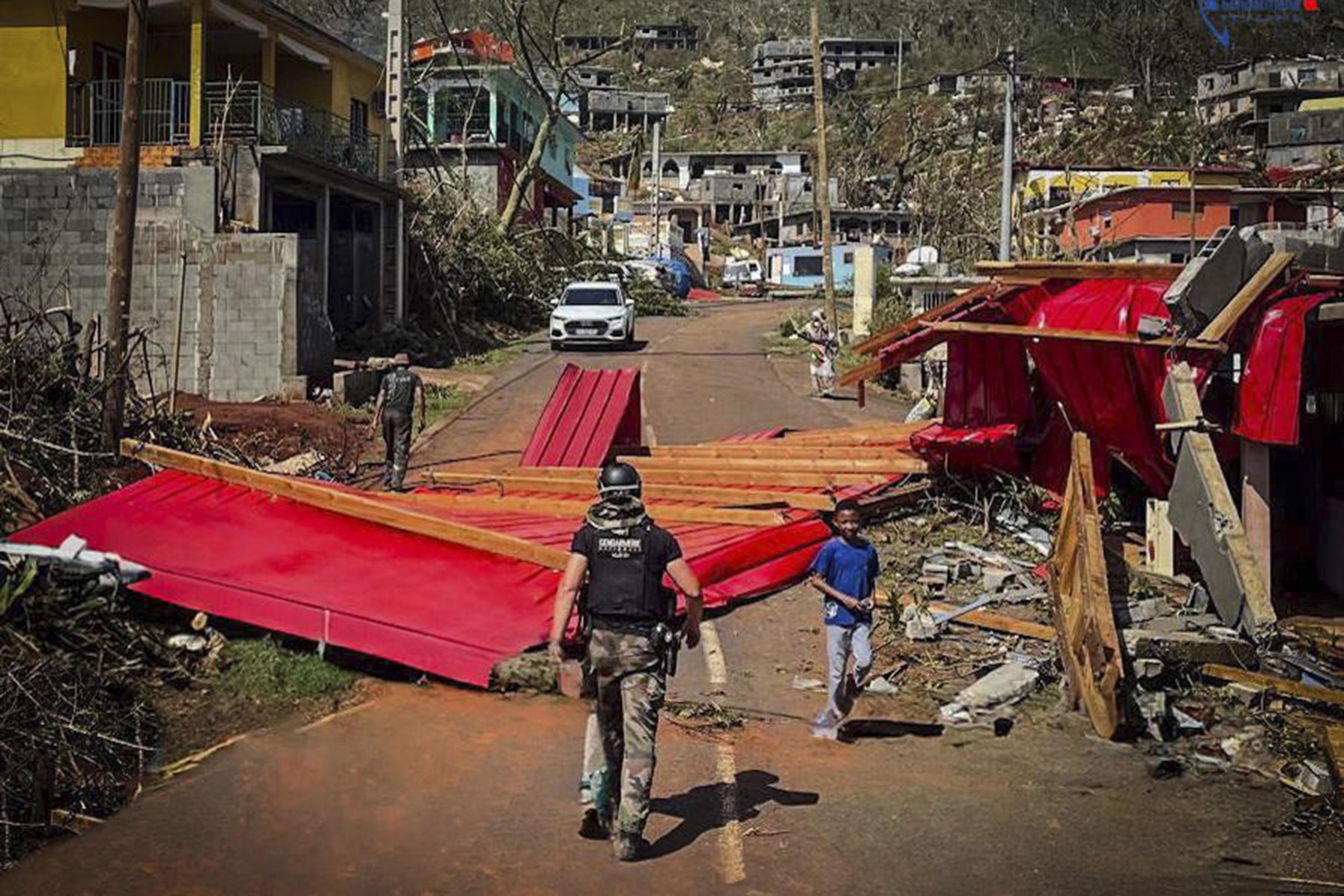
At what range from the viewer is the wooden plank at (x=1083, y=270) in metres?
13.1

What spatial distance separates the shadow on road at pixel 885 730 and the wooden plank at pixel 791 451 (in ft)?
22.2

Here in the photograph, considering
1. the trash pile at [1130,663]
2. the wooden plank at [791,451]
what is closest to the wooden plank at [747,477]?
the wooden plank at [791,451]

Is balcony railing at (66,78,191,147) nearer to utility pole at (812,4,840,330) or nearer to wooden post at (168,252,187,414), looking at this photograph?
wooden post at (168,252,187,414)

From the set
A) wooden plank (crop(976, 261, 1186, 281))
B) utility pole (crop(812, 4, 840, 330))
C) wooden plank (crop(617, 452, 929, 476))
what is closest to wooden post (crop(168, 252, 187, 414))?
wooden plank (crop(617, 452, 929, 476))

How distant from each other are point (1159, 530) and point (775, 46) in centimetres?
13949

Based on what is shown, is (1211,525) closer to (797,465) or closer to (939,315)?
(939,315)

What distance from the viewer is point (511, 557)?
35.3 feet

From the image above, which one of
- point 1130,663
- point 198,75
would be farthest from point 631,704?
point 198,75

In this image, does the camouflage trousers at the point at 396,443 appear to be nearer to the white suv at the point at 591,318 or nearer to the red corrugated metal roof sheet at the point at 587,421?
the red corrugated metal roof sheet at the point at 587,421

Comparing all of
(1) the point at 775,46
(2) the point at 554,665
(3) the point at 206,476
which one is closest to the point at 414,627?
(2) the point at 554,665

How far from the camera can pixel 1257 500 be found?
10.8 m

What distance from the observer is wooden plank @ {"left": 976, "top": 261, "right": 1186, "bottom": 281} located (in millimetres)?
13062

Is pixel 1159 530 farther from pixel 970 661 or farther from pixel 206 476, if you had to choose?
pixel 206 476

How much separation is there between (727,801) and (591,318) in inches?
1018
